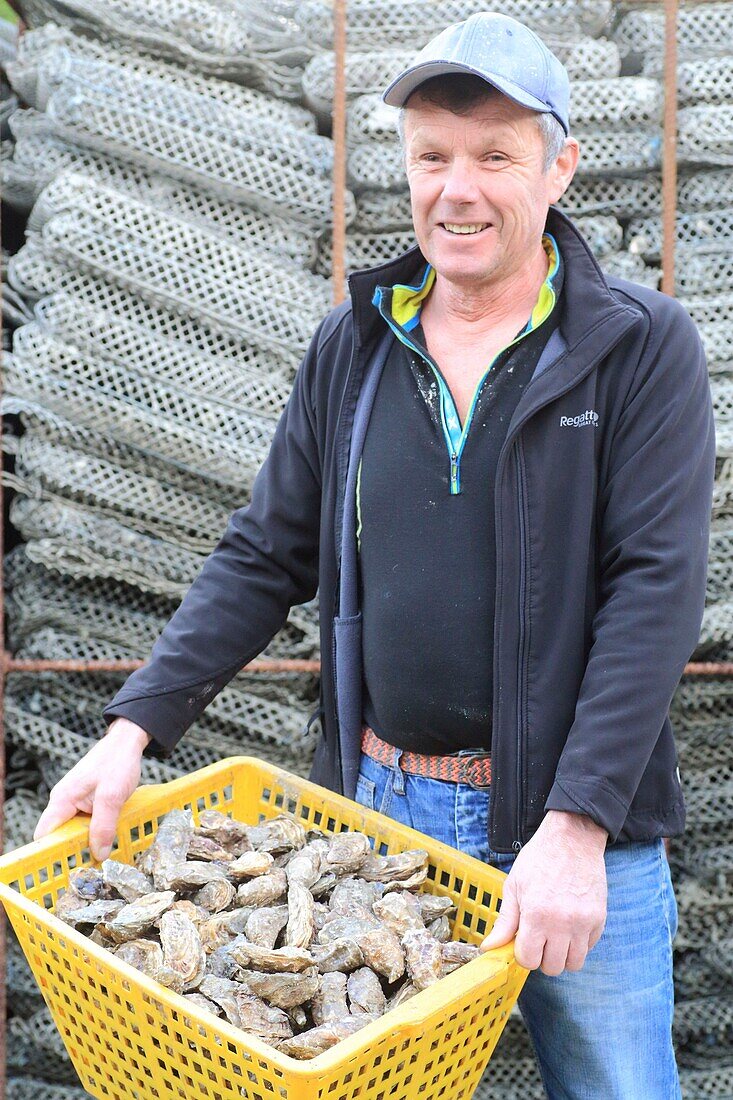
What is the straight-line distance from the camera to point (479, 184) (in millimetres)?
1580

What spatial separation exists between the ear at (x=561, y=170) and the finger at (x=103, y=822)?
3.32 feet

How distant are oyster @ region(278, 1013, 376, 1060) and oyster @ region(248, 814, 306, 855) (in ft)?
1.10

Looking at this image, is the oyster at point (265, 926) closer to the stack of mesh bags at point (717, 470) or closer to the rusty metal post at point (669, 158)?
the stack of mesh bags at point (717, 470)

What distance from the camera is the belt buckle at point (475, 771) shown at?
5.54 feet

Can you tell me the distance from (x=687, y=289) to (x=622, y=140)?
0.34 metres

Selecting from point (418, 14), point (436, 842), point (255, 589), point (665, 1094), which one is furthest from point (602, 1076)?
point (418, 14)

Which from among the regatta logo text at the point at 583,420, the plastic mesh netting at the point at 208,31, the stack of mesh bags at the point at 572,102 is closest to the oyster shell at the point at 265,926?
the regatta logo text at the point at 583,420

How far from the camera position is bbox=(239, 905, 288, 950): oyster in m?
1.42

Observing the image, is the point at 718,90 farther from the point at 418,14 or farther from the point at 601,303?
the point at 601,303

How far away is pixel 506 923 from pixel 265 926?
292 mm

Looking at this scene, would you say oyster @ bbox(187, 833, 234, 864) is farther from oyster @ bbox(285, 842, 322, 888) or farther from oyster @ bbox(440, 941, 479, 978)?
oyster @ bbox(440, 941, 479, 978)

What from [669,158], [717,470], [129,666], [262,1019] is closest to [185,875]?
[262,1019]

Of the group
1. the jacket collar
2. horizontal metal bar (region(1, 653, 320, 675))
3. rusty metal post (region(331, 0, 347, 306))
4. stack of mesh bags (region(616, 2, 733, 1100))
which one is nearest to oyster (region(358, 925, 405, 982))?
the jacket collar

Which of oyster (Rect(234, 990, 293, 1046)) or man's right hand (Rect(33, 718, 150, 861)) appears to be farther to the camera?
man's right hand (Rect(33, 718, 150, 861))
